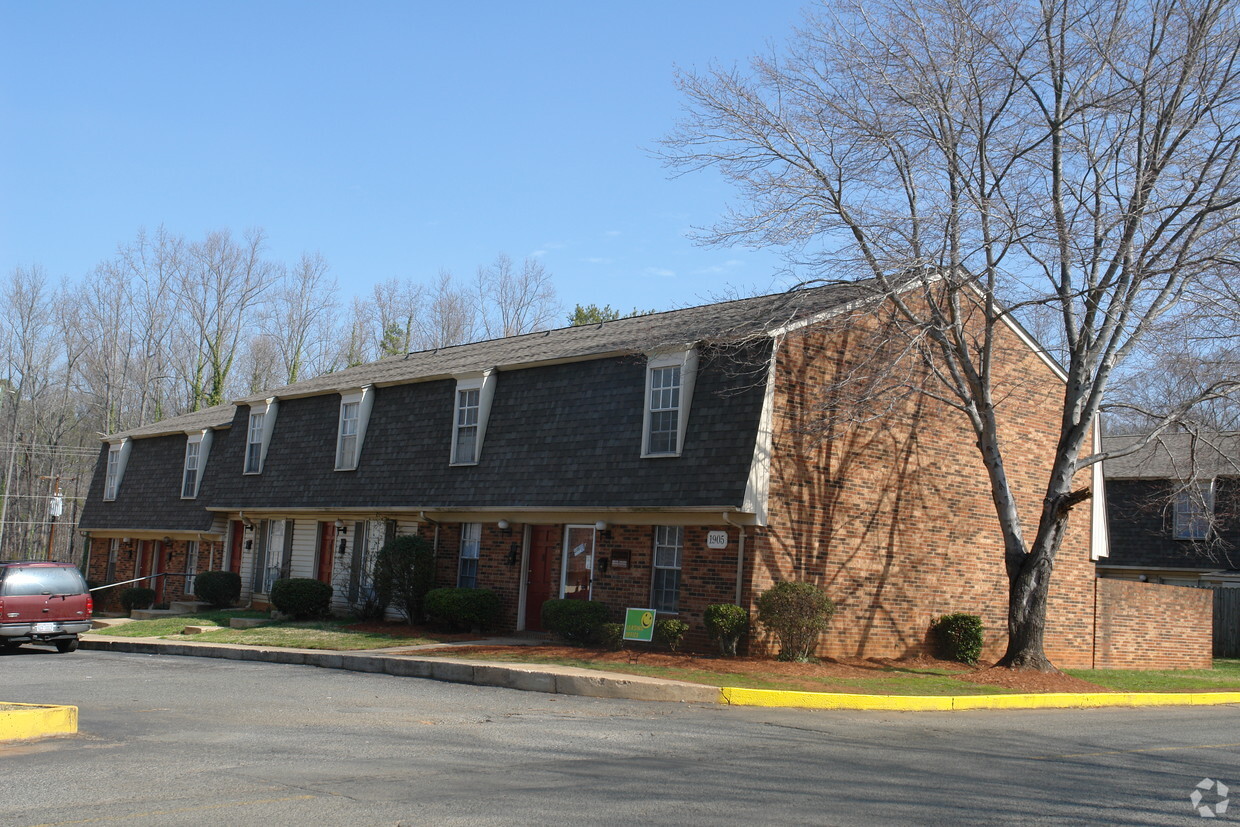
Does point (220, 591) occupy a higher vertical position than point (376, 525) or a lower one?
lower

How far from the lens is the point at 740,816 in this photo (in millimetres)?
7223

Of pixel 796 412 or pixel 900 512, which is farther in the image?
pixel 900 512

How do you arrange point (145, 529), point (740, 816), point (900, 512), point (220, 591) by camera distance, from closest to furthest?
point (740, 816) < point (900, 512) < point (220, 591) < point (145, 529)

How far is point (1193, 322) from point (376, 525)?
58.1ft

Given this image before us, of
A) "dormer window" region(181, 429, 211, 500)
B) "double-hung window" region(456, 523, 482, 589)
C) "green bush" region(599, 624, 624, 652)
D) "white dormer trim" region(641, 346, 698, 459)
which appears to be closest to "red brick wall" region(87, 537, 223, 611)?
"dormer window" region(181, 429, 211, 500)

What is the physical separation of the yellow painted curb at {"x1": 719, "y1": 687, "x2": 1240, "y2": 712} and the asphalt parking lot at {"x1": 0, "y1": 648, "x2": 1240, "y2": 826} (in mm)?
490

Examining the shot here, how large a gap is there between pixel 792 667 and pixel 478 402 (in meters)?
9.46

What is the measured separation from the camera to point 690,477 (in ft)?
59.6

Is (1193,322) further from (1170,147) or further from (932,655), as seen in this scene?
(932,655)

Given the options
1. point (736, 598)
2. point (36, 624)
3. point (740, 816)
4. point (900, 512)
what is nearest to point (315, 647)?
point (36, 624)

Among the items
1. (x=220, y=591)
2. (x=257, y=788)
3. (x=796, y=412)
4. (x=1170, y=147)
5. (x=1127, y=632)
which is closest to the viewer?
(x=257, y=788)

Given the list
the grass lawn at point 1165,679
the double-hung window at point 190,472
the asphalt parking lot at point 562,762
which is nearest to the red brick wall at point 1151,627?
the grass lawn at point 1165,679

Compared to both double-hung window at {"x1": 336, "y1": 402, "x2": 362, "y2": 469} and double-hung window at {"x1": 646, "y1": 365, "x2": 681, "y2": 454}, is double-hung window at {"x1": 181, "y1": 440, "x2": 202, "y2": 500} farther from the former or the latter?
double-hung window at {"x1": 646, "y1": 365, "x2": 681, "y2": 454}

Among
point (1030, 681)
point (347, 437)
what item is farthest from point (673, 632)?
point (347, 437)
